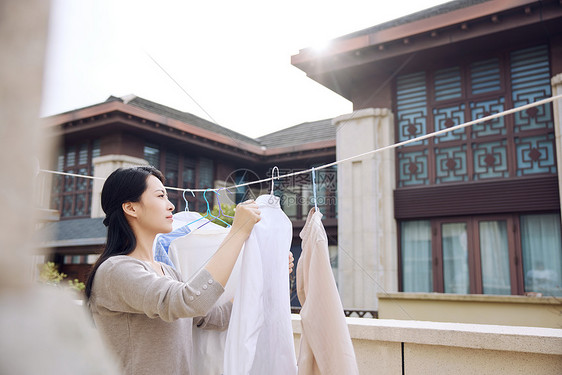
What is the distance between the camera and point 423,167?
7.58 m

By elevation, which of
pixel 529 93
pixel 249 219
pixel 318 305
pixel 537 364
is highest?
pixel 529 93

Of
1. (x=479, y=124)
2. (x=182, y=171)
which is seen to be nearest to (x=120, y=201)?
(x=479, y=124)

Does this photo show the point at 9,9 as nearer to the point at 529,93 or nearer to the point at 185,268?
the point at 185,268

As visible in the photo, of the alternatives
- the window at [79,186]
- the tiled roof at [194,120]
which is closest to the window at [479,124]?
the tiled roof at [194,120]

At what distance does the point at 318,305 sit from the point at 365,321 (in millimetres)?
708

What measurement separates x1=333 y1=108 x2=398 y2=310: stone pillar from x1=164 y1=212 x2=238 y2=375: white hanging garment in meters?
5.46

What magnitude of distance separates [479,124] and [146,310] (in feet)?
23.2

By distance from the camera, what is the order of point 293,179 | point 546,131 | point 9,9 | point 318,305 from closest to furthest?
point 9,9 < point 318,305 < point 546,131 < point 293,179

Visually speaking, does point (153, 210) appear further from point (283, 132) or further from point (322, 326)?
point (283, 132)

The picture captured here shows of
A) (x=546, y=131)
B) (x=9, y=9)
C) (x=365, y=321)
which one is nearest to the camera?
(x=9, y=9)

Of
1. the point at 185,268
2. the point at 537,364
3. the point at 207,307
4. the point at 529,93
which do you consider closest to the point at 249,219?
the point at 207,307

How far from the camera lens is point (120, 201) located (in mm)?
1443

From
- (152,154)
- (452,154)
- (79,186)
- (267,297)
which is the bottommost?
(267,297)

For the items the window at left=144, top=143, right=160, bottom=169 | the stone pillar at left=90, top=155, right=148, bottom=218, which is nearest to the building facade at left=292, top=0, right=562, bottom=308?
the window at left=144, top=143, right=160, bottom=169
